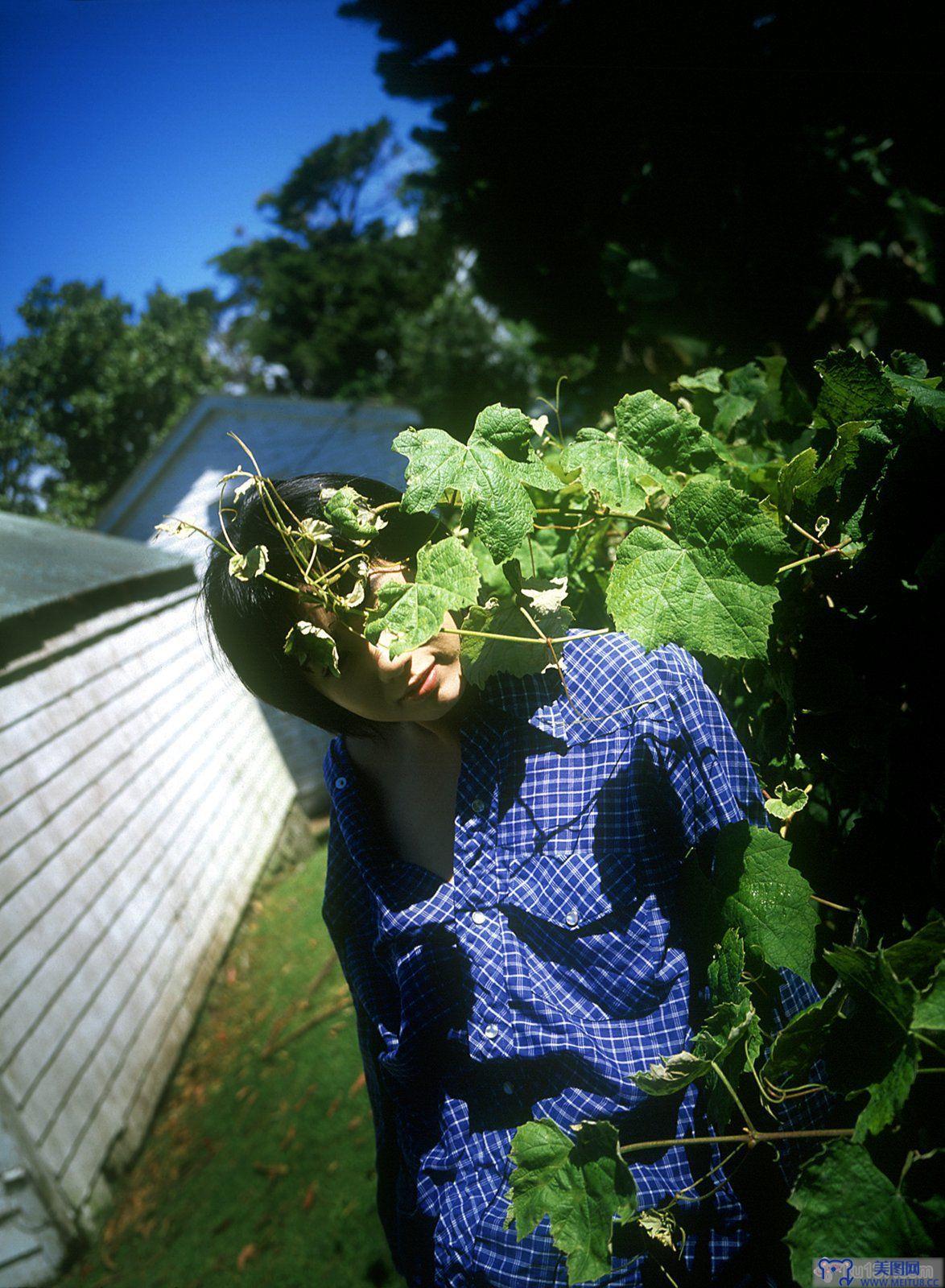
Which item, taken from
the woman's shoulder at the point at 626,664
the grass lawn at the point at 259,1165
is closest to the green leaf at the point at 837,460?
the woman's shoulder at the point at 626,664

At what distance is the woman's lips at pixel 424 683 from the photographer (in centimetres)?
132

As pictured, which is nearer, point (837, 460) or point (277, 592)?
point (837, 460)

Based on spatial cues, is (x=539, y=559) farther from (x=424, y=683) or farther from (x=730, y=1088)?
(x=730, y=1088)

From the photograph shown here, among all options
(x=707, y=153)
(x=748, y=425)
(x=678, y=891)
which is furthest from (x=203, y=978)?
(x=707, y=153)

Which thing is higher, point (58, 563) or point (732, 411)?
point (58, 563)

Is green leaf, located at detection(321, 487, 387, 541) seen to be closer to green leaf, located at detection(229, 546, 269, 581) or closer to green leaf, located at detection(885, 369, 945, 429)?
green leaf, located at detection(229, 546, 269, 581)

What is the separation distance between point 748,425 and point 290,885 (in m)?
6.78

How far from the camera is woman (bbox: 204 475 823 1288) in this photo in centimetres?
127

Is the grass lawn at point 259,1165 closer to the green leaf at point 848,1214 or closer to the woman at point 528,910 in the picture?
the woman at point 528,910

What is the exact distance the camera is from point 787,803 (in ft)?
3.91

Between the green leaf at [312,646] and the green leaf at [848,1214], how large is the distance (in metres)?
0.90

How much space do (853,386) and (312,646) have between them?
0.92 metres

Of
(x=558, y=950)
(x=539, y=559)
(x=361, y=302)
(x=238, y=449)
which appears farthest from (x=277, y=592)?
(x=361, y=302)

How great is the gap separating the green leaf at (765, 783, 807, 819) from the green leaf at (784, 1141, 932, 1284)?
49 cm
